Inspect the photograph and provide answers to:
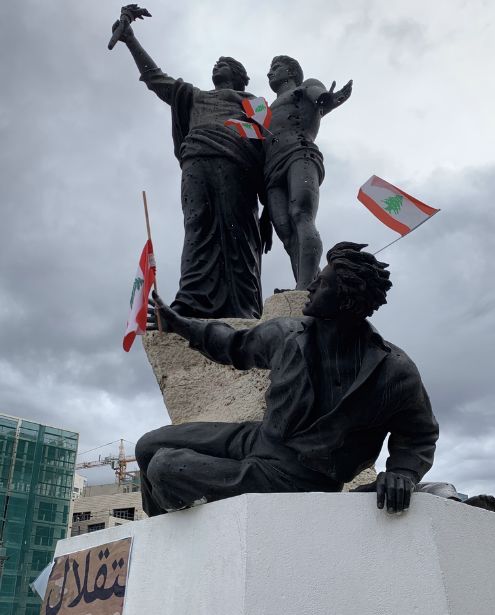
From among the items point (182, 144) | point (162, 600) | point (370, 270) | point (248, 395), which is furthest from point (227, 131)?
point (162, 600)

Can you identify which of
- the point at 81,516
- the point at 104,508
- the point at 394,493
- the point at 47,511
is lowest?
the point at 394,493

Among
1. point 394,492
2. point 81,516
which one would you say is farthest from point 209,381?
point 81,516

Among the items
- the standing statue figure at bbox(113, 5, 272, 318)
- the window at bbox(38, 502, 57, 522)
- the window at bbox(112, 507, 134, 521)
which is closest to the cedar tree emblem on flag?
the standing statue figure at bbox(113, 5, 272, 318)

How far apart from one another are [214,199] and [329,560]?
3092 millimetres

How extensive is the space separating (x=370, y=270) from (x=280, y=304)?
1.28m

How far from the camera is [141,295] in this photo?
109 inches

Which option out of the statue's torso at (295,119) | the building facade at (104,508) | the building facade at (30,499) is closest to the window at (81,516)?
the building facade at (104,508)

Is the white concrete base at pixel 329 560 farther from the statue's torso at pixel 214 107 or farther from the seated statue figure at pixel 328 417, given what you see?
the statue's torso at pixel 214 107

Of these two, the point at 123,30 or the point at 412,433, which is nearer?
the point at 412,433

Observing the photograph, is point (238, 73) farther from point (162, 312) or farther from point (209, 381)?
point (162, 312)

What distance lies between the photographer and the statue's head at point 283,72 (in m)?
4.86

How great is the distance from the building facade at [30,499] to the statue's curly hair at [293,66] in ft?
64.8

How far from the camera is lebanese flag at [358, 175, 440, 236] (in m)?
3.33

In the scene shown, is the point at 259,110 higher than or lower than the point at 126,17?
lower
